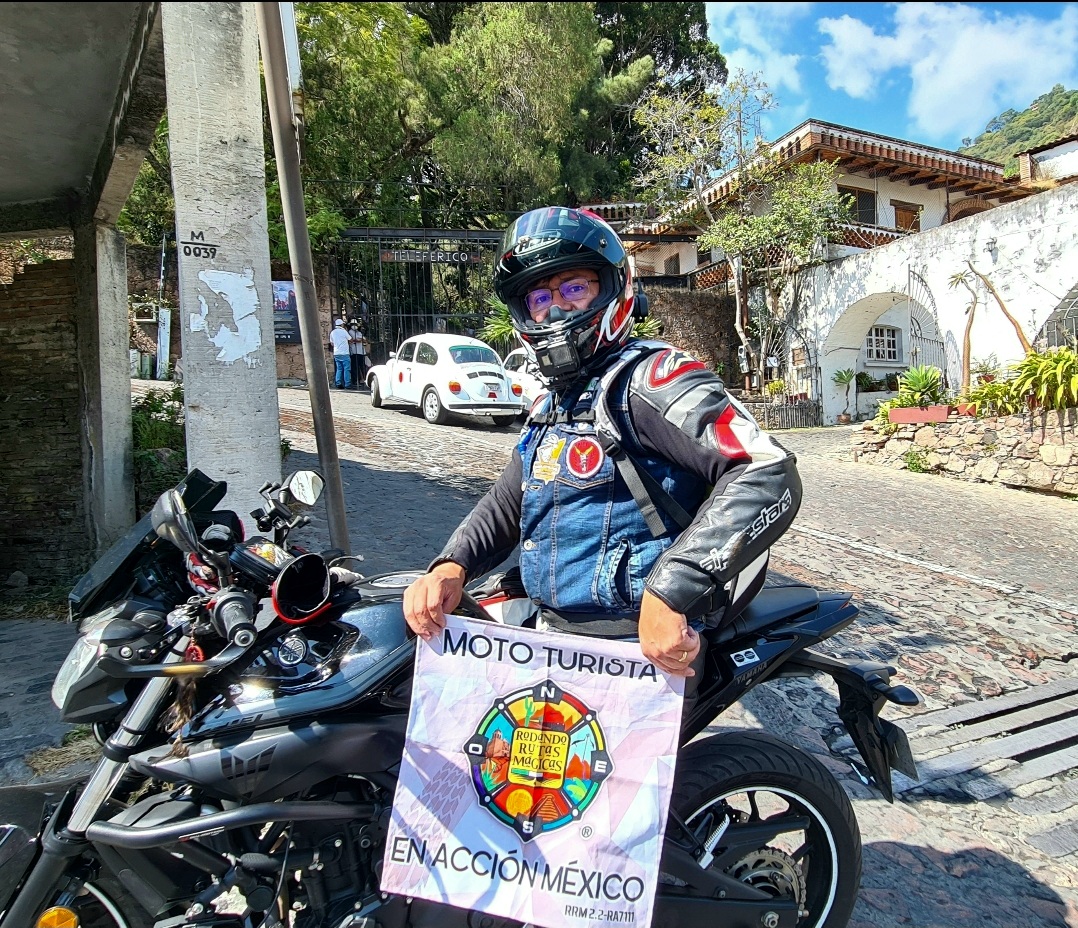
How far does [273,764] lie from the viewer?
163 cm

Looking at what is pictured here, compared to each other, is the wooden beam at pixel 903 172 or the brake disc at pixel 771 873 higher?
the wooden beam at pixel 903 172

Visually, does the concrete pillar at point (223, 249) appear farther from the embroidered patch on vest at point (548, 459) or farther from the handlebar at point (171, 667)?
the embroidered patch on vest at point (548, 459)

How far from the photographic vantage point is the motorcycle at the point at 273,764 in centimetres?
163

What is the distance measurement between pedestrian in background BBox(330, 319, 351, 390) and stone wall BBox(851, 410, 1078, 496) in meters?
11.6

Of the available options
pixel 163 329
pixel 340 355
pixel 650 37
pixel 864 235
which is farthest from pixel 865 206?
pixel 163 329

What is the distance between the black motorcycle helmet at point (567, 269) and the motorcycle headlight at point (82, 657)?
1.20 metres

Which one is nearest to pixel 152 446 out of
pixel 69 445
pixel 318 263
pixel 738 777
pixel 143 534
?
pixel 69 445

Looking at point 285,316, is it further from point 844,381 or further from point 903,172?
point 903,172

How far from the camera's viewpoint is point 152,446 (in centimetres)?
597

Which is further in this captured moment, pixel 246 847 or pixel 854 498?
pixel 854 498

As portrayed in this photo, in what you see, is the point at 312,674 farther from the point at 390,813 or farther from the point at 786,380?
the point at 786,380

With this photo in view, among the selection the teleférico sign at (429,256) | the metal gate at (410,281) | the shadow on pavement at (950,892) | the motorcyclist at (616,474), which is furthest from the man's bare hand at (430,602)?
the teleférico sign at (429,256)

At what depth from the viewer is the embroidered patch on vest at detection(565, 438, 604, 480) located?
1.80m

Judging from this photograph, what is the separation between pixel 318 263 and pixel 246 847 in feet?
58.7
